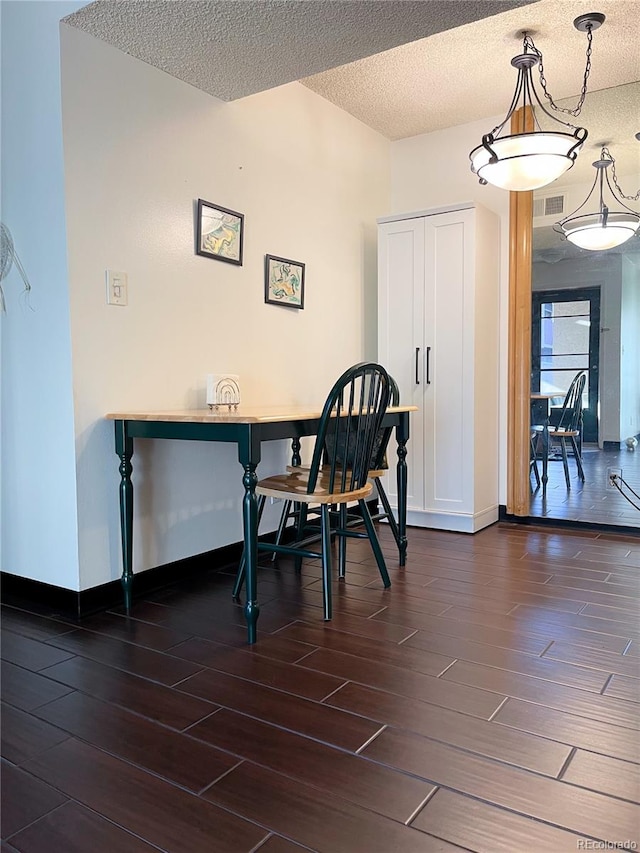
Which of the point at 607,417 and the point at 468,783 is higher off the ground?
the point at 607,417

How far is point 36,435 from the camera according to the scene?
2.43 meters

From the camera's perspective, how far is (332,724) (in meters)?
1.53

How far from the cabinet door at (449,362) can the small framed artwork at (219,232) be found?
4.00 ft

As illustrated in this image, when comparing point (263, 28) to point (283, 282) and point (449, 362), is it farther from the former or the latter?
point (449, 362)

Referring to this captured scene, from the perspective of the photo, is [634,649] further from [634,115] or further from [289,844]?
[634,115]

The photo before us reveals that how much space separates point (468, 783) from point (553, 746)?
0.26 m

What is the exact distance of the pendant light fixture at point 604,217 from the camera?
346 centimetres

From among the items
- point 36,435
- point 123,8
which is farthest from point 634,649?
point 123,8

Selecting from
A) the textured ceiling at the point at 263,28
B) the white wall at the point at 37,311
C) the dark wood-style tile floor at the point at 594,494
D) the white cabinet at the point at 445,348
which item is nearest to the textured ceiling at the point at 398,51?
the textured ceiling at the point at 263,28

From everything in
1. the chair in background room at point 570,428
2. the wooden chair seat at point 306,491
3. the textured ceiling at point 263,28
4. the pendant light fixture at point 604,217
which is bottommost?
the wooden chair seat at point 306,491

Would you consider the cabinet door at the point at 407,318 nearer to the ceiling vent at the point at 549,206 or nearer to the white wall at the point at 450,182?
the white wall at the point at 450,182

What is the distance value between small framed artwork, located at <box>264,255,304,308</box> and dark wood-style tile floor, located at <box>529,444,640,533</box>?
182cm

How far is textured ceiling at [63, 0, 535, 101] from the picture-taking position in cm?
210

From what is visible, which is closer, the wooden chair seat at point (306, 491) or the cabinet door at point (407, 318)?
the wooden chair seat at point (306, 491)
